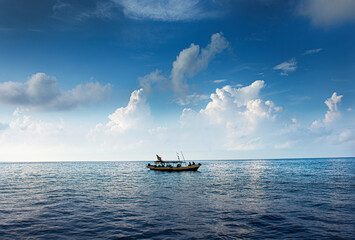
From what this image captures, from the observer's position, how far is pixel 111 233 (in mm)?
15125

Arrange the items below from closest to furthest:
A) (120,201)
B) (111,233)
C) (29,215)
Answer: (111,233), (29,215), (120,201)

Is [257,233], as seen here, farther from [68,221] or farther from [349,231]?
[68,221]

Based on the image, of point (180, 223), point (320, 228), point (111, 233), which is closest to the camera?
point (111, 233)

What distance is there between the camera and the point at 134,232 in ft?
50.1

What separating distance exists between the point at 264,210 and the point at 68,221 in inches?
714

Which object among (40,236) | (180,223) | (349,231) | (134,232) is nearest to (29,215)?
(40,236)

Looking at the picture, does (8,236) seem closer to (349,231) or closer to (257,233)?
(257,233)

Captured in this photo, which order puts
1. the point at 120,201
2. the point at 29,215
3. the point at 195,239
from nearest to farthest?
the point at 195,239
the point at 29,215
the point at 120,201

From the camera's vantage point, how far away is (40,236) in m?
14.6

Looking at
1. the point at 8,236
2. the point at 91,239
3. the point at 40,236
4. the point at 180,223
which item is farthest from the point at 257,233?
the point at 8,236

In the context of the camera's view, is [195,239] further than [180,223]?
No

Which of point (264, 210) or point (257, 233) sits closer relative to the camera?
Result: point (257, 233)

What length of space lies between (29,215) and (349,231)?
26.3 m

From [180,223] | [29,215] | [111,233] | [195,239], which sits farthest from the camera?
[29,215]
